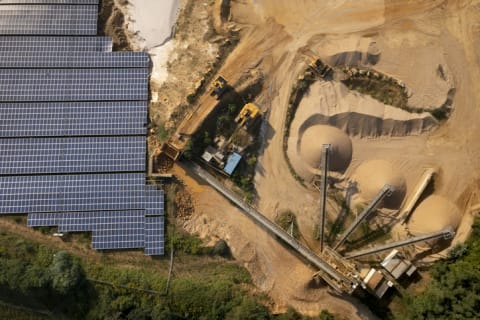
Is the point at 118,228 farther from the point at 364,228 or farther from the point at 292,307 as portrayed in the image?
the point at 364,228

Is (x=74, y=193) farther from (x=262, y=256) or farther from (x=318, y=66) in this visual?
(x=318, y=66)

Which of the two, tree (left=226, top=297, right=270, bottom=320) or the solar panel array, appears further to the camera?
the solar panel array

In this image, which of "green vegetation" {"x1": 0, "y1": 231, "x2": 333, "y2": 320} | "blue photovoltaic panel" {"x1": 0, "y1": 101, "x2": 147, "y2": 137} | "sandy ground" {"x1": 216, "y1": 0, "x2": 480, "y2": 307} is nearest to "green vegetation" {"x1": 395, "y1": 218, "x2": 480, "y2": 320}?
"sandy ground" {"x1": 216, "y1": 0, "x2": 480, "y2": 307}

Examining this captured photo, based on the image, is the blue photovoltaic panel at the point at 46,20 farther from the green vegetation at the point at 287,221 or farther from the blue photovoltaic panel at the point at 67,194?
the green vegetation at the point at 287,221

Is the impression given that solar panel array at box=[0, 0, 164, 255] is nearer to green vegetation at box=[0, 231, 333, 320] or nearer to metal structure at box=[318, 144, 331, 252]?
green vegetation at box=[0, 231, 333, 320]

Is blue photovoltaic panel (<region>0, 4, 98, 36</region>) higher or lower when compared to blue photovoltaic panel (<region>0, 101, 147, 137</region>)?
higher

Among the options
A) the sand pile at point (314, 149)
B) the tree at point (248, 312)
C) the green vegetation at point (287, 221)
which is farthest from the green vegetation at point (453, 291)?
the sand pile at point (314, 149)

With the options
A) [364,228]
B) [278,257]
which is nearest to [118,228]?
[278,257]

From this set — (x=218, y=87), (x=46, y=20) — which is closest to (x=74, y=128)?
(x=46, y=20)
